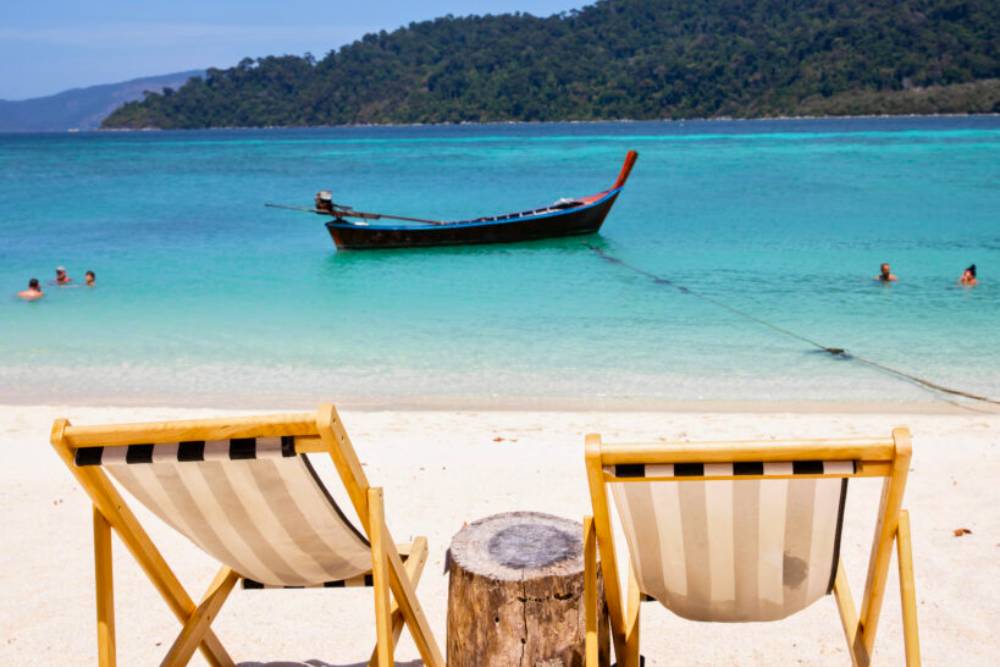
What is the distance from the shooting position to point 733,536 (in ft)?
7.38

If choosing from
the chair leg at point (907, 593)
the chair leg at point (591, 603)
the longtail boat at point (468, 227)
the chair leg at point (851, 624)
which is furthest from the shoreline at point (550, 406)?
the longtail boat at point (468, 227)

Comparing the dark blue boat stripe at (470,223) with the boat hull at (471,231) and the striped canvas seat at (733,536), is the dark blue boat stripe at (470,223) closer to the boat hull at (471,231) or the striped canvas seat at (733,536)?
the boat hull at (471,231)

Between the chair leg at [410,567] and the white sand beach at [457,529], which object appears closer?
the chair leg at [410,567]

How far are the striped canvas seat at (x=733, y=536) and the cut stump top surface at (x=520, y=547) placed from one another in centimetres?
31

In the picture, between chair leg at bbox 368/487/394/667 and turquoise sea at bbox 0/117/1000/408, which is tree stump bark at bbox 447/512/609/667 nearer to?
chair leg at bbox 368/487/394/667

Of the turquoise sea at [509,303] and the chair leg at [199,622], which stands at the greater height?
the chair leg at [199,622]

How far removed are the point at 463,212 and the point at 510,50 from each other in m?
129

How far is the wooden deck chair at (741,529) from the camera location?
6.65ft

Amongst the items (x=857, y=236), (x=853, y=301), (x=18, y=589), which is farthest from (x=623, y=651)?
(x=857, y=236)

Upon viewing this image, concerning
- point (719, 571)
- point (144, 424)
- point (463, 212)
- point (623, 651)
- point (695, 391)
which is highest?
point (144, 424)

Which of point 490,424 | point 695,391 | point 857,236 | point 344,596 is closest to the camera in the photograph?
point 344,596

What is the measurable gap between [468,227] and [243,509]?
16.2 m

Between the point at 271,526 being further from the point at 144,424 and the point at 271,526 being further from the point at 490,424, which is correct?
the point at 490,424

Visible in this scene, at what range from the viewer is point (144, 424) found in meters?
2.10
